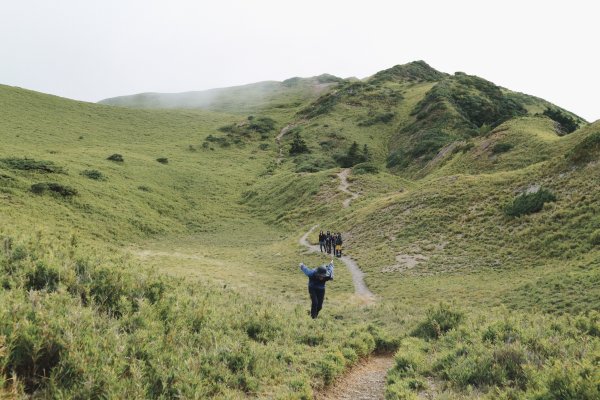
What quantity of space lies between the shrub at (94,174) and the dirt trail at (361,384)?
57.9 meters

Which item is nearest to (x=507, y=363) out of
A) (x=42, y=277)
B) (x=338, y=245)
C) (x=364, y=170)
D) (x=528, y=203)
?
(x=42, y=277)

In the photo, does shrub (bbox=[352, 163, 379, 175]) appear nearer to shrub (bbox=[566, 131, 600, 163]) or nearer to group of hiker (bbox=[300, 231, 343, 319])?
shrub (bbox=[566, 131, 600, 163])

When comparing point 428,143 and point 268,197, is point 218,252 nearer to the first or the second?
point 268,197

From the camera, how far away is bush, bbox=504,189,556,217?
99.6 feet

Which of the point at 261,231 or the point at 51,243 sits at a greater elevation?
the point at 51,243

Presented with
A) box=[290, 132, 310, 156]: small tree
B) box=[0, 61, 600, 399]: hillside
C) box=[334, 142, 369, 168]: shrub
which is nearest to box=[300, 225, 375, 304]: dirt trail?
box=[0, 61, 600, 399]: hillside

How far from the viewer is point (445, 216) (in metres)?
37.0

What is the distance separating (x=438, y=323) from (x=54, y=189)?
4952 cm

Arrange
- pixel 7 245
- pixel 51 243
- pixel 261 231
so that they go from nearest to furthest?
pixel 7 245 < pixel 51 243 < pixel 261 231

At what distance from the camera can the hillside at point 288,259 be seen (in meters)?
6.98

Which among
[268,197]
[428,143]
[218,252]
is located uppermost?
[428,143]

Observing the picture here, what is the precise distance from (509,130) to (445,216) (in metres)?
33.6

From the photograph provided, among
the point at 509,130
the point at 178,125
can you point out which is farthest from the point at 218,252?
the point at 178,125

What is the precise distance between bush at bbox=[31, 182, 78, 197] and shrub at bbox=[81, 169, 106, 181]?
9572 millimetres
